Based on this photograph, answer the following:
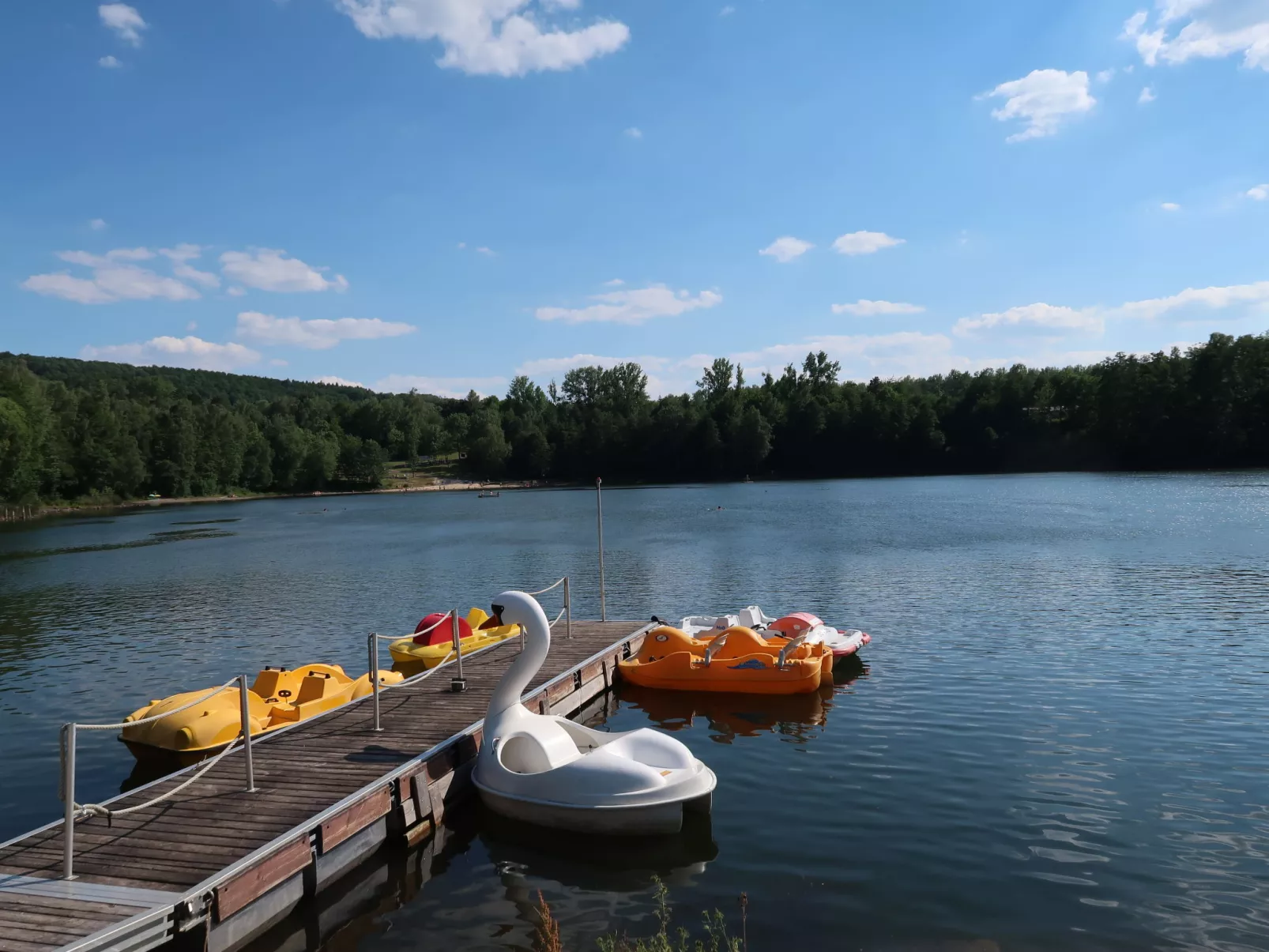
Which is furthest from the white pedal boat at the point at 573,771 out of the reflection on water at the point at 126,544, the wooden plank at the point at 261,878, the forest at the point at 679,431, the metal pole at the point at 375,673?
the forest at the point at 679,431

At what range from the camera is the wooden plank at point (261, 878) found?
7059 millimetres

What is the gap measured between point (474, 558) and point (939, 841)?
32.8m

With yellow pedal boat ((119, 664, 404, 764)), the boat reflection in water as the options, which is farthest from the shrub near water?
yellow pedal boat ((119, 664, 404, 764))

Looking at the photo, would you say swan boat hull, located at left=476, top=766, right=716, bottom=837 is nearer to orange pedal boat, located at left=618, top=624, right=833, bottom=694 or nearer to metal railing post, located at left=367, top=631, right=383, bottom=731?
metal railing post, located at left=367, top=631, right=383, bottom=731

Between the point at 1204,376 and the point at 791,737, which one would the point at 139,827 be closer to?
the point at 791,737

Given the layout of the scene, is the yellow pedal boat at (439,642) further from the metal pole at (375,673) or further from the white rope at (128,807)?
the white rope at (128,807)

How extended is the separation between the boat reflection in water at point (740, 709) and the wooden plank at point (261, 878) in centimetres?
664

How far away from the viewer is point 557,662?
15852 millimetres

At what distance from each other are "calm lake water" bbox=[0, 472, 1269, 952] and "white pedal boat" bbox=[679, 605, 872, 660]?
73 cm

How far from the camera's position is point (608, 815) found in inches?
362

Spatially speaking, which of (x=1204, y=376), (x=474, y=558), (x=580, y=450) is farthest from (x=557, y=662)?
(x=580, y=450)

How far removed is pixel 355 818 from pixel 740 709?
754cm

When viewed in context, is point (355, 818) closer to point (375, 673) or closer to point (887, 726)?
point (375, 673)

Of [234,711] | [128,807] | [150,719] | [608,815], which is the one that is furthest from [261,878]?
[234,711]
